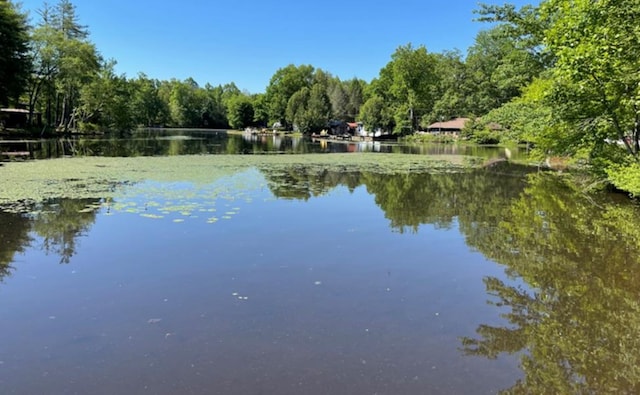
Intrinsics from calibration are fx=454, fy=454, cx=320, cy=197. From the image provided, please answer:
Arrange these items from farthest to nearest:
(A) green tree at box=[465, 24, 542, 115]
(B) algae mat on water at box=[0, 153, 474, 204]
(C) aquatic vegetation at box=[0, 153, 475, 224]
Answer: (A) green tree at box=[465, 24, 542, 115], (B) algae mat on water at box=[0, 153, 474, 204], (C) aquatic vegetation at box=[0, 153, 475, 224]

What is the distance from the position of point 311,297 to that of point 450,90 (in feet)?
223

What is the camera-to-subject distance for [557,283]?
6.67 m

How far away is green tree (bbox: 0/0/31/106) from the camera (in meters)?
37.7

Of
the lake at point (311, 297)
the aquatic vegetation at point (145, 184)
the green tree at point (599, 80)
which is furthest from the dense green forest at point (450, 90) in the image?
the aquatic vegetation at point (145, 184)

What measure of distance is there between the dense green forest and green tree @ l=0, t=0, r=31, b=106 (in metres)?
0.11

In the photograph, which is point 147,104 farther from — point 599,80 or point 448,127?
point 599,80

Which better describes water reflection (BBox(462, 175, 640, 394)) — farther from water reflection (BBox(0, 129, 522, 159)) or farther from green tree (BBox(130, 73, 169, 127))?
green tree (BBox(130, 73, 169, 127))

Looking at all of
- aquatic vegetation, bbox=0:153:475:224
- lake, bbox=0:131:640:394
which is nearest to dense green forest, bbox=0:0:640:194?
lake, bbox=0:131:640:394

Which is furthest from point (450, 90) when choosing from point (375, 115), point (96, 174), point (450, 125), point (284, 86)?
point (96, 174)

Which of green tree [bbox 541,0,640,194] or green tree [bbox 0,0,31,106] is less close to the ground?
green tree [bbox 0,0,31,106]

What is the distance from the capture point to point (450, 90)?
68438 mm

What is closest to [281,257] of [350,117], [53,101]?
[53,101]

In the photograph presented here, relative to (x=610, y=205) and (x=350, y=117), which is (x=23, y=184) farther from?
(x=350, y=117)

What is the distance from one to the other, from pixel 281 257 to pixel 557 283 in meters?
4.23
